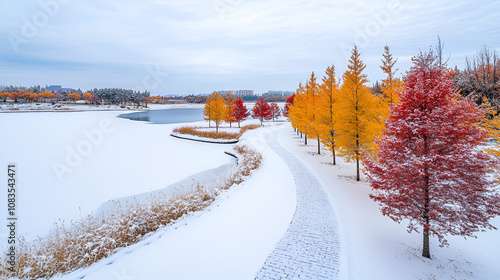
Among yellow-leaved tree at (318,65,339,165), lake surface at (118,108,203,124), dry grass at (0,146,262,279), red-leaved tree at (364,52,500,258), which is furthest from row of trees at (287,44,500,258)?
lake surface at (118,108,203,124)

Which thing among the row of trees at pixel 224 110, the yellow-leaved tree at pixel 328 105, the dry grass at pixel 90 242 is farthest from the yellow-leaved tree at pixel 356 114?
the row of trees at pixel 224 110

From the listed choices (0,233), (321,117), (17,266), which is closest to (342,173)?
(321,117)

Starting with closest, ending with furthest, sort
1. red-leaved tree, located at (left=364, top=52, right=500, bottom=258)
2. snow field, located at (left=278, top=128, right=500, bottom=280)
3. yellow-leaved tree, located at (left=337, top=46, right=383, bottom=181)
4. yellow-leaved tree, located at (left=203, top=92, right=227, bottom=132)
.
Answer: snow field, located at (left=278, top=128, right=500, bottom=280)
red-leaved tree, located at (left=364, top=52, right=500, bottom=258)
yellow-leaved tree, located at (left=337, top=46, right=383, bottom=181)
yellow-leaved tree, located at (left=203, top=92, right=227, bottom=132)

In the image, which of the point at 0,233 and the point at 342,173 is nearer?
the point at 0,233

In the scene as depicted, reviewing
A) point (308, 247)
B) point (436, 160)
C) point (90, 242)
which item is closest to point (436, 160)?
point (436, 160)

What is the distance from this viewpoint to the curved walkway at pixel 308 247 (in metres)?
5.25

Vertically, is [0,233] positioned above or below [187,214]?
below

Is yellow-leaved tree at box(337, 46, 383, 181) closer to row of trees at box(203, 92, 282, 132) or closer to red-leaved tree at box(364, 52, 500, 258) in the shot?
red-leaved tree at box(364, 52, 500, 258)

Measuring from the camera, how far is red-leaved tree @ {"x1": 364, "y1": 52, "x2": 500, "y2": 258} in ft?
19.3

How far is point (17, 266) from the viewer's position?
5.36 m

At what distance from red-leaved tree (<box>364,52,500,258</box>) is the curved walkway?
86.6 inches

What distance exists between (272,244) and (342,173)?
1067cm

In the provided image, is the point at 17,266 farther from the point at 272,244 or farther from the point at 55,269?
the point at 272,244

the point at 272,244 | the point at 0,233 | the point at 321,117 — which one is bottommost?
the point at 0,233
